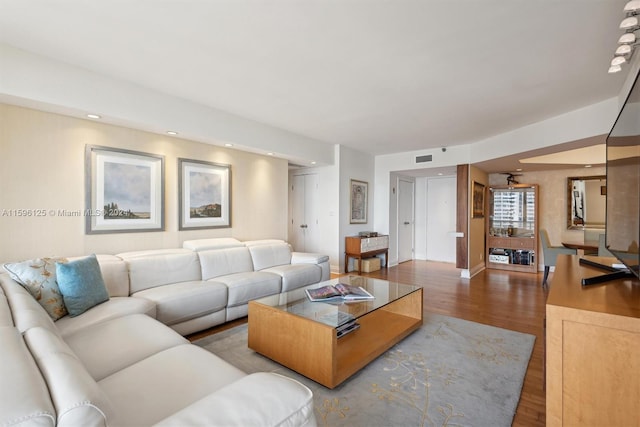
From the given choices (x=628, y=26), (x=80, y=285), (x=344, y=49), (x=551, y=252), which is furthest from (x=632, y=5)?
(x=551, y=252)

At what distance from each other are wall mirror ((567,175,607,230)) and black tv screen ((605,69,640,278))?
463 cm

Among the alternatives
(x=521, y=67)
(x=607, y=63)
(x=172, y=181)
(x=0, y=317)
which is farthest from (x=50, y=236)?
(x=607, y=63)

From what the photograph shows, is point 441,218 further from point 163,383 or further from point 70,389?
point 70,389

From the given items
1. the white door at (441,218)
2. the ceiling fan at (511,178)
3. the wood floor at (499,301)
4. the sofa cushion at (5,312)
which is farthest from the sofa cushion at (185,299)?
the ceiling fan at (511,178)

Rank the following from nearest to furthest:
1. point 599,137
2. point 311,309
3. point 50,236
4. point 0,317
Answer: point 0,317, point 311,309, point 50,236, point 599,137

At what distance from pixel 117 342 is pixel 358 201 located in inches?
191

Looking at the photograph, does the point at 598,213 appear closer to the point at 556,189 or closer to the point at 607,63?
the point at 556,189

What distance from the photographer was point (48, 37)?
216 cm

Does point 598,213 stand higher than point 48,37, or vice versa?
point 48,37

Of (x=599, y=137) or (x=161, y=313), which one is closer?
(x=161, y=313)

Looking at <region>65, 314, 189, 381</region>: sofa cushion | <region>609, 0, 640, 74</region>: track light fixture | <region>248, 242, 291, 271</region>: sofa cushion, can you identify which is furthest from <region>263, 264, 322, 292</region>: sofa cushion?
<region>609, 0, 640, 74</region>: track light fixture

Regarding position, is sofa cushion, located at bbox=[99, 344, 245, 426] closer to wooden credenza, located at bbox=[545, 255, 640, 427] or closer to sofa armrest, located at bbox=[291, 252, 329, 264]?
wooden credenza, located at bbox=[545, 255, 640, 427]

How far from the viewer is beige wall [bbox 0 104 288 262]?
8.30 ft

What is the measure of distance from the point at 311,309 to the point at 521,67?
2705 mm
